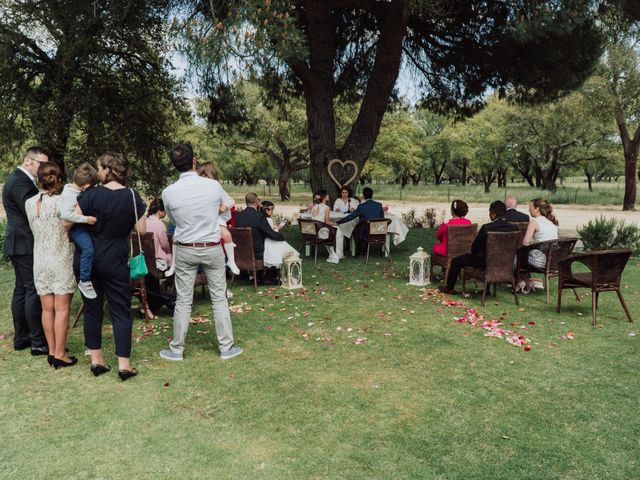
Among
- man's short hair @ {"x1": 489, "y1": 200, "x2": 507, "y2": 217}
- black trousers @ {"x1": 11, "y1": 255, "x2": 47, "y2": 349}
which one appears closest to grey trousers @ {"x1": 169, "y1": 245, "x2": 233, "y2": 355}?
black trousers @ {"x1": 11, "y1": 255, "x2": 47, "y2": 349}

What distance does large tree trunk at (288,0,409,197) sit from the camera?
35.8 feet

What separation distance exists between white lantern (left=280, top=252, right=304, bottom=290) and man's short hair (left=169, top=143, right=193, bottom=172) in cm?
337

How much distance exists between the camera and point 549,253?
21.7 ft

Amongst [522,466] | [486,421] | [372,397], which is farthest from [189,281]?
[522,466]

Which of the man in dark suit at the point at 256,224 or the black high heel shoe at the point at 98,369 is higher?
the man in dark suit at the point at 256,224

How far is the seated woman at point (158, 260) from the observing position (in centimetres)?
611

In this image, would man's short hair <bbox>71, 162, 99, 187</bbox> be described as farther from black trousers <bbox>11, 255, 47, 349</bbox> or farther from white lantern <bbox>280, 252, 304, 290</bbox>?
white lantern <bbox>280, 252, 304, 290</bbox>

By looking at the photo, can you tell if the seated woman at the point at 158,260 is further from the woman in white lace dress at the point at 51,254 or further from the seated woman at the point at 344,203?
the seated woman at the point at 344,203

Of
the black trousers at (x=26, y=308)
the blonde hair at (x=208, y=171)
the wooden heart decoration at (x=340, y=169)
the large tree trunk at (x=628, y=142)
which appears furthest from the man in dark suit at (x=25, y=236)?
the large tree trunk at (x=628, y=142)

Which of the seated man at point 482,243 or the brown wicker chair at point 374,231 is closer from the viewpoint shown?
the seated man at point 482,243

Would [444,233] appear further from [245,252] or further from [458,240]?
[245,252]

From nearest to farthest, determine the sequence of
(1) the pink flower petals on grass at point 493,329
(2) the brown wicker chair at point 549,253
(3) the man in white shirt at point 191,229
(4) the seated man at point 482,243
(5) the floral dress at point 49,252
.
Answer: (3) the man in white shirt at point 191,229 → (5) the floral dress at point 49,252 → (1) the pink flower petals on grass at point 493,329 → (4) the seated man at point 482,243 → (2) the brown wicker chair at point 549,253

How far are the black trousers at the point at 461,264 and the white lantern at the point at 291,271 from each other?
2108 mm

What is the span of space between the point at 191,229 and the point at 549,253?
15.3 feet
